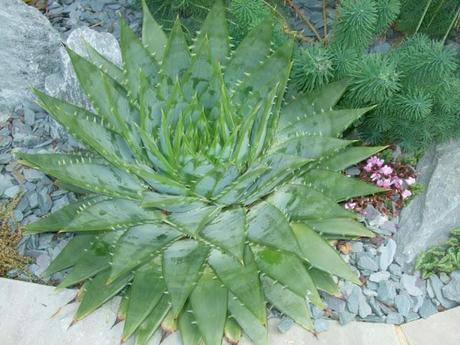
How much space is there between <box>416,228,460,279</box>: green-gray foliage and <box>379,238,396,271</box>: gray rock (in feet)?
0.36

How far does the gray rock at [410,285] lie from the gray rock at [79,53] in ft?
5.27

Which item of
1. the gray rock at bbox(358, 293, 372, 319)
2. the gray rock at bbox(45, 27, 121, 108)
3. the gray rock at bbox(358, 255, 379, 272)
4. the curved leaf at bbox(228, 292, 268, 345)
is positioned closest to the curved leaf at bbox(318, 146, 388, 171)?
the gray rock at bbox(358, 255, 379, 272)

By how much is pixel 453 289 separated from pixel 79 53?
1.94 meters

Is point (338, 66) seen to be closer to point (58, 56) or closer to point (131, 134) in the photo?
point (131, 134)

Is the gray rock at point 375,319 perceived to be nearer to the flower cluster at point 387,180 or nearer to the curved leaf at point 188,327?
the flower cluster at point 387,180

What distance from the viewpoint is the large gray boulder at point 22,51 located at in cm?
308

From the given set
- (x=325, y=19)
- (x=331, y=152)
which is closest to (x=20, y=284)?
(x=331, y=152)

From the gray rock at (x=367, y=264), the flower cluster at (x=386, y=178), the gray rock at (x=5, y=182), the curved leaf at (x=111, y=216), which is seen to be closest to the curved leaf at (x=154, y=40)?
the curved leaf at (x=111, y=216)

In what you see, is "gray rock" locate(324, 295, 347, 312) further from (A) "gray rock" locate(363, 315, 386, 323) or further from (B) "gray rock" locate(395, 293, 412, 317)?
(B) "gray rock" locate(395, 293, 412, 317)

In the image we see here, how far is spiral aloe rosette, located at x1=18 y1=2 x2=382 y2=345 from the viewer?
2.06 meters

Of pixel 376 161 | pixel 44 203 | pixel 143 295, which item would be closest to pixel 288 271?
pixel 143 295

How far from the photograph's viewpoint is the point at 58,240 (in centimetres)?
266

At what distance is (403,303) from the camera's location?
2465mm

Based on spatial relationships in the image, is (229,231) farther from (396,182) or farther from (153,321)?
(396,182)
